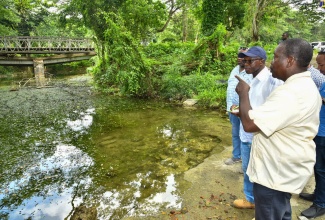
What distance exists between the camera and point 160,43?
15000 millimetres

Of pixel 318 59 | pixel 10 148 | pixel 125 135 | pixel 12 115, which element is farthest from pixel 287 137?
pixel 12 115

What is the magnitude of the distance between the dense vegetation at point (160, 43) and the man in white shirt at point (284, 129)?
6561 millimetres

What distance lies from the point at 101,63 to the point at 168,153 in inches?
402

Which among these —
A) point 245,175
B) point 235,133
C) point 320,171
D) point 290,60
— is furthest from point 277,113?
point 235,133

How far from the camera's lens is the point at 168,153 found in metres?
4.85

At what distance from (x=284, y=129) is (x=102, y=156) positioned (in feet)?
12.8

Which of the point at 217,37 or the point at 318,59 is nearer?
the point at 318,59

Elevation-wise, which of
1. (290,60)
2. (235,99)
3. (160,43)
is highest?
(160,43)

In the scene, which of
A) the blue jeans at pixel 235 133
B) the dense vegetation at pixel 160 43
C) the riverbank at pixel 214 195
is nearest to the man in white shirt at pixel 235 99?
the blue jeans at pixel 235 133

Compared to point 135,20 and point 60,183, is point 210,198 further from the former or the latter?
point 135,20

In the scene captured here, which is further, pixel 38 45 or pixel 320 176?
pixel 38 45

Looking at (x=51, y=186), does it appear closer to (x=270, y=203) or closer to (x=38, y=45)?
(x=270, y=203)

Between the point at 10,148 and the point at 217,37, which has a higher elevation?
the point at 217,37

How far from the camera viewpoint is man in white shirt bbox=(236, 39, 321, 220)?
154 cm
